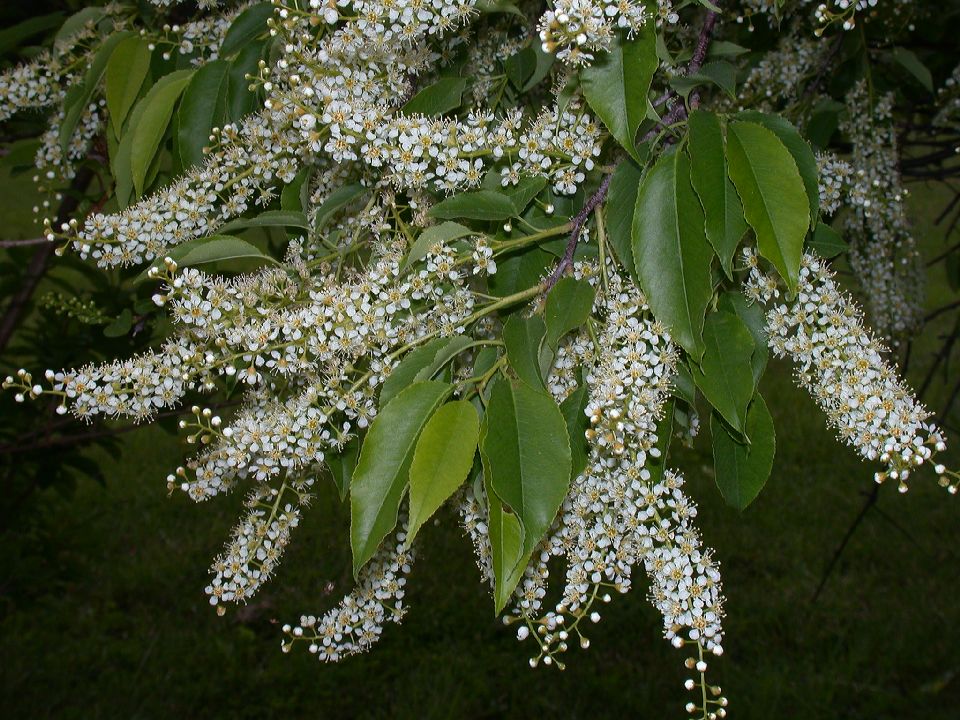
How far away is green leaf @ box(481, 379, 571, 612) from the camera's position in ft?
3.38

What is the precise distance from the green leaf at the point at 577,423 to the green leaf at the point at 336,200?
51 cm

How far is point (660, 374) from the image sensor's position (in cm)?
123

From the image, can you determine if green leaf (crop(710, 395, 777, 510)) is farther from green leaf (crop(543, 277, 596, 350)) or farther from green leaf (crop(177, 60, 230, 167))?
green leaf (crop(177, 60, 230, 167))

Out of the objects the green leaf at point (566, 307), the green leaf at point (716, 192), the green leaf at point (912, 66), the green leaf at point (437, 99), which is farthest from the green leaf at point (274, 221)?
the green leaf at point (912, 66)

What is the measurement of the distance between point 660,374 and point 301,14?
0.68 meters

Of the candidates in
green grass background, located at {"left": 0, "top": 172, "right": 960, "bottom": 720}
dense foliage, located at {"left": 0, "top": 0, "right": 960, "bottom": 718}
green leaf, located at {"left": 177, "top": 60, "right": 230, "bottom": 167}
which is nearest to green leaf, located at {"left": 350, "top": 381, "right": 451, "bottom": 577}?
dense foliage, located at {"left": 0, "top": 0, "right": 960, "bottom": 718}

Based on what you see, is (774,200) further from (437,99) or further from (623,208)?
(437,99)

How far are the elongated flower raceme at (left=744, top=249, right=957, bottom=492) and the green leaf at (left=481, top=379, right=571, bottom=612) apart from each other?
0.38m

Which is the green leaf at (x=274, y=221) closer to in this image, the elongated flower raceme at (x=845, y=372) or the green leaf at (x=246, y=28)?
the green leaf at (x=246, y=28)

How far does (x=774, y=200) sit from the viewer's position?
1.14 meters

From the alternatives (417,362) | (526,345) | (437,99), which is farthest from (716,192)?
(437,99)

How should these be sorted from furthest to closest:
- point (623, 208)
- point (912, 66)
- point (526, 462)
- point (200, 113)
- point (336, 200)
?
point (912, 66) → point (200, 113) → point (336, 200) → point (623, 208) → point (526, 462)

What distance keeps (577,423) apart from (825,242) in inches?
17.7

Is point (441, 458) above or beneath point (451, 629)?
above
